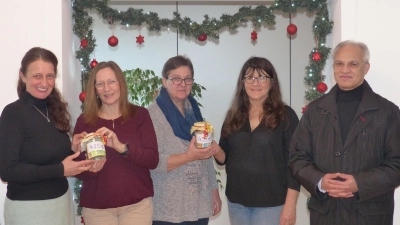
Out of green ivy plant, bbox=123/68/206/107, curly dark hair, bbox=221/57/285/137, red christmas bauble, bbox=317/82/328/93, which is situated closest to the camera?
curly dark hair, bbox=221/57/285/137

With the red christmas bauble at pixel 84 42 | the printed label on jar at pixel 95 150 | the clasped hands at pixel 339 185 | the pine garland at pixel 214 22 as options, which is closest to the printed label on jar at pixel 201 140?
the printed label on jar at pixel 95 150

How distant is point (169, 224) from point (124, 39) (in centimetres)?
247

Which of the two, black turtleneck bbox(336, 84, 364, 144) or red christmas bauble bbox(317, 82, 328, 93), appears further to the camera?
red christmas bauble bbox(317, 82, 328, 93)

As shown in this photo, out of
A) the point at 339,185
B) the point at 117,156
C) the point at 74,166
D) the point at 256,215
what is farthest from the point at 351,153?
the point at 74,166

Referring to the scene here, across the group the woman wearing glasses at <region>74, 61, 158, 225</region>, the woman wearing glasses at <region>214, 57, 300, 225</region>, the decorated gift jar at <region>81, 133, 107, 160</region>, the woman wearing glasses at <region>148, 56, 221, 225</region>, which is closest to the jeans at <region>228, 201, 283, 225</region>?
the woman wearing glasses at <region>214, 57, 300, 225</region>

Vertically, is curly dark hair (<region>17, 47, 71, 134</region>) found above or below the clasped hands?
above

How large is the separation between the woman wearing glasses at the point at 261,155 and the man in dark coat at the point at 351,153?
18 cm

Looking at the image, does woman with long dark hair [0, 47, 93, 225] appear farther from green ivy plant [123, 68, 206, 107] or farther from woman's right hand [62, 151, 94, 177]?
green ivy plant [123, 68, 206, 107]

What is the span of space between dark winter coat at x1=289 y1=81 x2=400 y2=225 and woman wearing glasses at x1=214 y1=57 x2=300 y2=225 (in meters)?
0.22

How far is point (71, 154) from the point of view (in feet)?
7.46

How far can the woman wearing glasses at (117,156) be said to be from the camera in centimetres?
221

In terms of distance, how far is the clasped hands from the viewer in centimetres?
200

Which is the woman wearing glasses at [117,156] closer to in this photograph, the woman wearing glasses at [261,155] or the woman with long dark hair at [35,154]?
the woman with long dark hair at [35,154]

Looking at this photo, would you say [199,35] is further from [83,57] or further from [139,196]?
[139,196]
